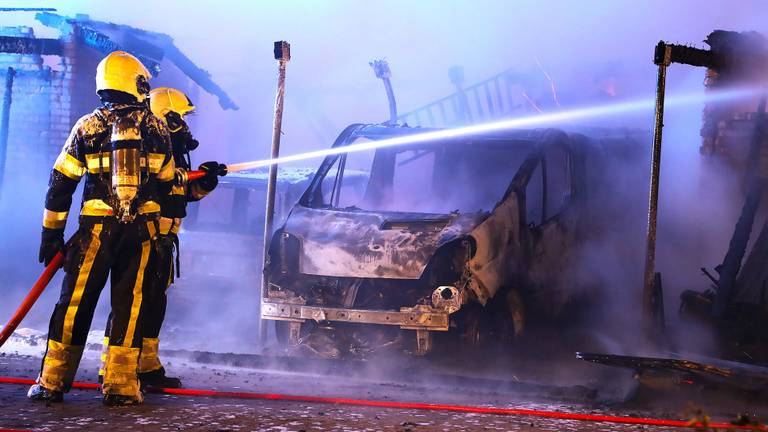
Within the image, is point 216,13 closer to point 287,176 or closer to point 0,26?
point 0,26

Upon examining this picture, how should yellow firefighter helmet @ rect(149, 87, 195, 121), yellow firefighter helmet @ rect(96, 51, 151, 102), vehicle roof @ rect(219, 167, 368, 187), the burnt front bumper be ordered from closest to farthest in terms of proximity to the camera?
yellow firefighter helmet @ rect(96, 51, 151, 102) → yellow firefighter helmet @ rect(149, 87, 195, 121) → the burnt front bumper → vehicle roof @ rect(219, 167, 368, 187)

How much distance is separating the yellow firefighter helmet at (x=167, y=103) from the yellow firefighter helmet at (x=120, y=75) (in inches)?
42.7

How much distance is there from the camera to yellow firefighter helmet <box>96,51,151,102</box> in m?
5.82

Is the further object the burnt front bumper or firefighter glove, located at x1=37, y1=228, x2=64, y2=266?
the burnt front bumper

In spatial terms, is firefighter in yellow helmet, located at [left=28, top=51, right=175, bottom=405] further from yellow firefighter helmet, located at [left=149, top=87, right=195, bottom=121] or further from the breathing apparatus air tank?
yellow firefighter helmet, located at [left=149, top=87, right=195, bottom=121]

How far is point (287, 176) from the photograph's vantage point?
51.9 feet

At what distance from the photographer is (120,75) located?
230 inches

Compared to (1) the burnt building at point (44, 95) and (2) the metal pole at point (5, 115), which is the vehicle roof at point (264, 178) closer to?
(1) the burnt building at point (44, 95)

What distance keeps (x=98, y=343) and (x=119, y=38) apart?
10947 millimetres

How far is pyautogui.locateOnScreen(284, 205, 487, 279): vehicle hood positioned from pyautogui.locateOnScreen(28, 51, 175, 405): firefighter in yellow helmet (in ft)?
8.27

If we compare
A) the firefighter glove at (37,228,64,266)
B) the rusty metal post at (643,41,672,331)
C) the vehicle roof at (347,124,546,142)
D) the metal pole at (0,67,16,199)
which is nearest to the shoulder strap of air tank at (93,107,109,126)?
the firefighter glove at (37,228,64,266)

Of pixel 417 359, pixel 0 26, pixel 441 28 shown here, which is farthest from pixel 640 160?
pixel 0 26

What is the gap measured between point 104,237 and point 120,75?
3.12 ft

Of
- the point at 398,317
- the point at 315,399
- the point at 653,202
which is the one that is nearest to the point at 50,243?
the point at 315,399
